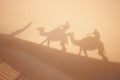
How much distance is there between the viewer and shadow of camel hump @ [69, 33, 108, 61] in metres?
5.94

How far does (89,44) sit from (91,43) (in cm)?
7

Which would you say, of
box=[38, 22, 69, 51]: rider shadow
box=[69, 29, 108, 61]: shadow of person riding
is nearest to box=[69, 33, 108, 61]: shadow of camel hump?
box=[69, 29, 108, 61]: shadow of person riding

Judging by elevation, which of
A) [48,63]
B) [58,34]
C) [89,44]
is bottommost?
[48,63]

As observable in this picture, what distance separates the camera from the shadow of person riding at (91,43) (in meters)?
5.94

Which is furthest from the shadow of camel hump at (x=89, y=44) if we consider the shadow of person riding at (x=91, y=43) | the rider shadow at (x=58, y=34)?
the rider shadow at (x=58, y=34)

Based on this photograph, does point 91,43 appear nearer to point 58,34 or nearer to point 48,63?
point 58,34

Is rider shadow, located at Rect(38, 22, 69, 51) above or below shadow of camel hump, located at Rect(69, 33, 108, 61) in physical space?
above

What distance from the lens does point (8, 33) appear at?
5895 mm

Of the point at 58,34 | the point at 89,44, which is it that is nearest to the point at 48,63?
the point at 58,34

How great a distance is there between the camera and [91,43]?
5.95 metres

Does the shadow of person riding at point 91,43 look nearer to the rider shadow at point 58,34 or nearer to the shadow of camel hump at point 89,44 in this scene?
the shadow of camel hump at point 89,44

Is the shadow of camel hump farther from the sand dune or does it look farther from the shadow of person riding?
the sand dune

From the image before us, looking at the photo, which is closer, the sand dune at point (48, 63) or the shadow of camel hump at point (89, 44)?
the sand dune at point (48, 63)

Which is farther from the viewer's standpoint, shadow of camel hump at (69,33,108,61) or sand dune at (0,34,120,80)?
shadow of camel hump at (69,33,108,61)
